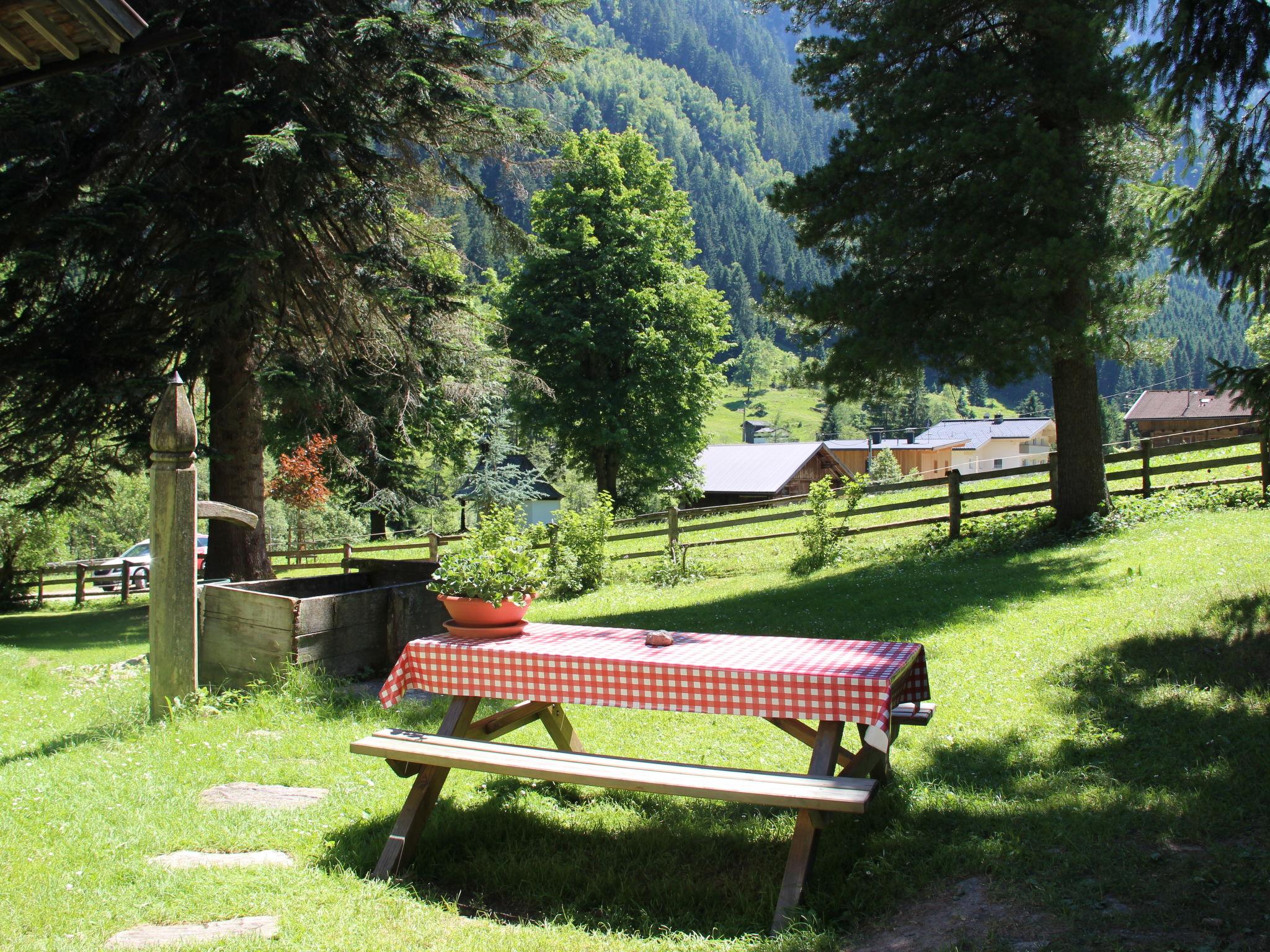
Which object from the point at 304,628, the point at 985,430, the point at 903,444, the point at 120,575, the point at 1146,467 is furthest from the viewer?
the point at 903,444

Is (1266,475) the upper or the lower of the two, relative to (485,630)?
upper

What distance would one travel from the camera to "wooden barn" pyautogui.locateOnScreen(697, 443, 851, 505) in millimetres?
45188

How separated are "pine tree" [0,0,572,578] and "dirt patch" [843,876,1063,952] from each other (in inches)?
359

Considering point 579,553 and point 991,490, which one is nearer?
point 991,490

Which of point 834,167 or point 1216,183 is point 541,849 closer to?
point 1216,183

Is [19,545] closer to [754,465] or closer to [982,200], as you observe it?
[982,200]

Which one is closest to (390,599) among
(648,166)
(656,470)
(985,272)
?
(985,272)

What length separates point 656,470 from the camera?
87.4ft

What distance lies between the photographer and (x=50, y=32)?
336 cm

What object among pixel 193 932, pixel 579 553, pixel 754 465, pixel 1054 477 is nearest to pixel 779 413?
pixel 754 465

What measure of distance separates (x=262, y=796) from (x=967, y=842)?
11.3 feet

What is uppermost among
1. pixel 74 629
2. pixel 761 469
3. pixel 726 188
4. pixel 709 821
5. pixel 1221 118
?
pixel 726 188

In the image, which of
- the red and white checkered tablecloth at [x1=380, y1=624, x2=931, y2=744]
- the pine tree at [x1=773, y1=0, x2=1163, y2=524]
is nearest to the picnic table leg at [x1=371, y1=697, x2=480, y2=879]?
the red and white checkered tablecloth at [x1=380, y1=624, x2=931, y2=744]

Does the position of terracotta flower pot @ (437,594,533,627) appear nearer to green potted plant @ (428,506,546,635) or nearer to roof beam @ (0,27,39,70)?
green potted plant @ (428,506,546,635)
